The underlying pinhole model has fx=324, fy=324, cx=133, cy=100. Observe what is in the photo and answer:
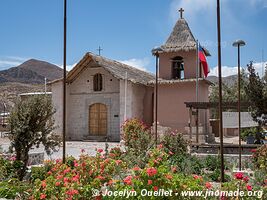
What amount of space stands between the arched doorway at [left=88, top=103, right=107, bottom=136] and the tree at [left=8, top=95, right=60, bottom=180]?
1299 centimetres

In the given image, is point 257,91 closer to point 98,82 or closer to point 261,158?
point 261,158

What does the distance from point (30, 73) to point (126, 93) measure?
37.3 meters

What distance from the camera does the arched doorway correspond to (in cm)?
2139

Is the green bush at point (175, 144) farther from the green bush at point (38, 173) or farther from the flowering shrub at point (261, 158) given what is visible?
the green bush at point (38, 173)

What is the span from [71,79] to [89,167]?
18.2m

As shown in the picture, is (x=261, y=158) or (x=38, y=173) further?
(x=261, y=158)

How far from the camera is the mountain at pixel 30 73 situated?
49.9 meters

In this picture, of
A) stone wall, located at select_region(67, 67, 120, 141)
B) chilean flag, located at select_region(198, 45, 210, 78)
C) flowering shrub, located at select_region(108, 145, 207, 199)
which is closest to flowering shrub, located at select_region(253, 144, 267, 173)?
flowering shrub, located at select_region(108, 145, 207, 199)

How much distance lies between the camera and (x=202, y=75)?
66.9 ft

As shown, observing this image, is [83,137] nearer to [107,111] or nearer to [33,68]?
[107,111]

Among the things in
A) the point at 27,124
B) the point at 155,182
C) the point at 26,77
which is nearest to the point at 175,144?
the point at 27,124

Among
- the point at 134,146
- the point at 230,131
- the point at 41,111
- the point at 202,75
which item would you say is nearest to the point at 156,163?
the point at 41,111

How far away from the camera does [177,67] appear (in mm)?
20000

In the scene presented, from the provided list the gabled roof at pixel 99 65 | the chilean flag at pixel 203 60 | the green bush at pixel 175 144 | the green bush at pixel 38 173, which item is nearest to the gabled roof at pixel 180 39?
the chilean flag at pixel 203 60
